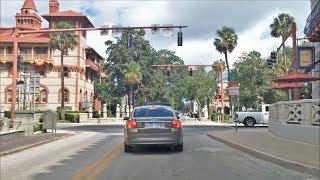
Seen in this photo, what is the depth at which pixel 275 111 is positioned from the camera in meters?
22.5

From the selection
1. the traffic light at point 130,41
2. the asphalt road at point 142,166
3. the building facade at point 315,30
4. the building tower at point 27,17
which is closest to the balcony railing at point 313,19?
the building facade at point 315,30

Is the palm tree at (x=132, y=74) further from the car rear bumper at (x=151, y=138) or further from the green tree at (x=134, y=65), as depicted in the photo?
the car rear bumper at (x=151, y=138)

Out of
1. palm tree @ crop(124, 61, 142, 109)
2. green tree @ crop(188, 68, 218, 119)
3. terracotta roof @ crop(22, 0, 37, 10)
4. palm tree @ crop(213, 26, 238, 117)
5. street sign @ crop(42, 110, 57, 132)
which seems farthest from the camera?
palm tree @ crop(124, 61, 142, 109)

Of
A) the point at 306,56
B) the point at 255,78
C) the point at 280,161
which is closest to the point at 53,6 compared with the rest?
the point at 255,78

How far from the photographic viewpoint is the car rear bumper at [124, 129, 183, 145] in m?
15.6

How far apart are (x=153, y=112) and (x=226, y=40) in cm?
5370

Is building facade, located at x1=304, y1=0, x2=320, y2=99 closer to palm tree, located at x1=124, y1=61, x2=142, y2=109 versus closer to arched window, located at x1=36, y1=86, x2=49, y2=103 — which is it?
arched window, located at x1=36, y1=86, x2=49, y2=103

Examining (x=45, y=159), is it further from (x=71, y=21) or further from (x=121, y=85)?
(x=121, y=85)

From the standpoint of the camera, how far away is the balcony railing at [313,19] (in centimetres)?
2439

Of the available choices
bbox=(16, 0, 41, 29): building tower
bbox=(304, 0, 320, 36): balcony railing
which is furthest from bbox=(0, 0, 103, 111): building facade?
bbox=(304, 0, 320, 36): balcony railing

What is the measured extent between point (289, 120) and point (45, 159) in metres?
9.63

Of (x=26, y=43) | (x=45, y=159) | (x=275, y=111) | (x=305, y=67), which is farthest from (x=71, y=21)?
(x=45, y=159)

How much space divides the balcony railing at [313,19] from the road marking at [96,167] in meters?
13.0

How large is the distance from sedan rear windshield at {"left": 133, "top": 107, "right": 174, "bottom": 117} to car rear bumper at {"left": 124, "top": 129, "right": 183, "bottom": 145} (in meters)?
0.79
